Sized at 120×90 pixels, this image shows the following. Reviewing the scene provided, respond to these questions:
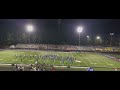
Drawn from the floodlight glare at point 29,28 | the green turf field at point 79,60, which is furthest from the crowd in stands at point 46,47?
the floodlight glare at point 29,28

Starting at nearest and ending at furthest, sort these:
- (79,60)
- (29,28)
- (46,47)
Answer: (29,28), (46,47), (79,60)

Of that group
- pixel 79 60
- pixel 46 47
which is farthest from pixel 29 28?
pixel 79 60

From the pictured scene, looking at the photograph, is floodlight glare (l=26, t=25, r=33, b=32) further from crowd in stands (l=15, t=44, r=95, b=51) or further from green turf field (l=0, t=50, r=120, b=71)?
green turf field (l=0, t=50, r=120, b=71)

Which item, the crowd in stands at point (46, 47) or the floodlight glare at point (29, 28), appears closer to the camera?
the floodlight glare at point (29, 28)

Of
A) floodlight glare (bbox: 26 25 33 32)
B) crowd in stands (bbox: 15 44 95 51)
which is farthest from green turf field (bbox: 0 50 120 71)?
floodlight glare (bbox: 26 25 33 32)

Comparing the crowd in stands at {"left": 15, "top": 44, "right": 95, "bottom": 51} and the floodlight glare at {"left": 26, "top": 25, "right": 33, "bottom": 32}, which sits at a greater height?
the floodlight glare at {"left": 26, "top": 25, "right": 33, "bottom": 32}

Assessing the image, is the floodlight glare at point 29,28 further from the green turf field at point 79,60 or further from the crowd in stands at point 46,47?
the green turf field at point 79,60

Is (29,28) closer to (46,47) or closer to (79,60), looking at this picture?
(46,47)

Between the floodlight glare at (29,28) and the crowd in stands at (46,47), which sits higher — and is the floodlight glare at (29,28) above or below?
above

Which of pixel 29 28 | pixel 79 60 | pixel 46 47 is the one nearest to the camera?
pixel 29 28

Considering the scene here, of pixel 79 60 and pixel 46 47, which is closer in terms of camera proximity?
pixel 46 47
